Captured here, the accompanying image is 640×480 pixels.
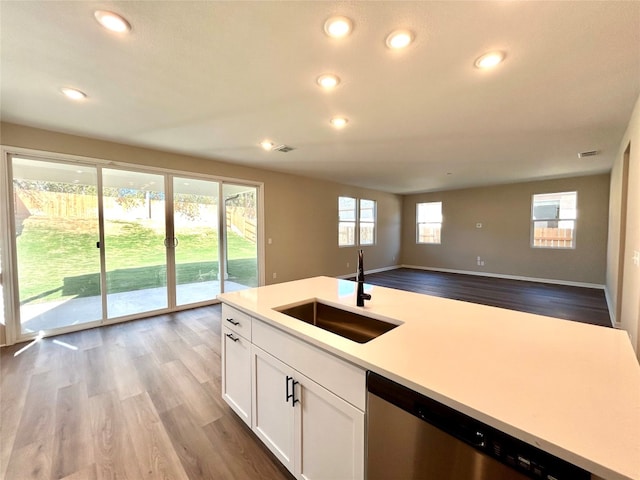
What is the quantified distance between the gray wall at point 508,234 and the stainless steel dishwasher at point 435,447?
728 centimetres

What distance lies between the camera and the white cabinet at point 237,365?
163 cm

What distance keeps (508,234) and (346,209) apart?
4.15m

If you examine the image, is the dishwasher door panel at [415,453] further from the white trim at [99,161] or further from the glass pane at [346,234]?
the glass pane at [346,234]

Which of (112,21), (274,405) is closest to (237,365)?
(274,405)

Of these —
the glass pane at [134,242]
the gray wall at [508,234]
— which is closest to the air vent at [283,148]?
the glass pane at [134,242]

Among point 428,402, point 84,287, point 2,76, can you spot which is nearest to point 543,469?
point 428,402

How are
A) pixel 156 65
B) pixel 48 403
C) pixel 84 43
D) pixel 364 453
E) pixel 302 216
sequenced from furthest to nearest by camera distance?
pixel 302 216, pixel 48 403, pixel 156 65, pixel 84 43, pixel 364 453

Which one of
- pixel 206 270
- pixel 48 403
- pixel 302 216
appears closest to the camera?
pixel 48 403

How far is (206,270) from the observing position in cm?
455

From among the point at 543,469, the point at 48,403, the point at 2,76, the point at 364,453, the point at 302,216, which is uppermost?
the point at 2,76

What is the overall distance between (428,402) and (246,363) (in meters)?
1.19

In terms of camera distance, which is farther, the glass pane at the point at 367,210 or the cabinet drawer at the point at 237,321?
the glass pane at the point at 367,210

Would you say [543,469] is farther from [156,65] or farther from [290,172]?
[290,172]

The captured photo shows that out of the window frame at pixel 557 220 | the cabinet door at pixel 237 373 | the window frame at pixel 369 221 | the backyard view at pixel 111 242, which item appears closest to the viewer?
the cabinet door at pixel 237 373
